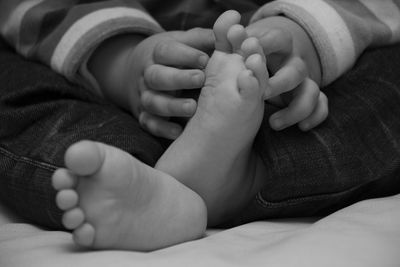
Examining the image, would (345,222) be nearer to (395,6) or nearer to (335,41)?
(335,41)

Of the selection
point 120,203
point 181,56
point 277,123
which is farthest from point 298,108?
point 120,203

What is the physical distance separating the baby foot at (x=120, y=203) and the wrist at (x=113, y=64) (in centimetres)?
28

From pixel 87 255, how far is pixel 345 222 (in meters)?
0.23

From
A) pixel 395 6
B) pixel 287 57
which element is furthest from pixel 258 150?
pixel 395 6

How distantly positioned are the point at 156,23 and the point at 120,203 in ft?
1.27

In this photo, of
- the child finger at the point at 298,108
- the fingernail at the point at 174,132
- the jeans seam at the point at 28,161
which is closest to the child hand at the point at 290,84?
the child finger at the point at 298,108

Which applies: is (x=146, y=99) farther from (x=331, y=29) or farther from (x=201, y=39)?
(x=331, y=29)

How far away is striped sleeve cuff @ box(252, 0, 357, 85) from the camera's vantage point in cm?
72

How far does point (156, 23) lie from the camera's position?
824mm

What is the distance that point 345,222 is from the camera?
1.83 ft

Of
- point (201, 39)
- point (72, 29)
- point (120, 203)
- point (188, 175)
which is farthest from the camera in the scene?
point (72, 29)

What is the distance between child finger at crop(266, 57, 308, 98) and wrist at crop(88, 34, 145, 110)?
0.80 ft

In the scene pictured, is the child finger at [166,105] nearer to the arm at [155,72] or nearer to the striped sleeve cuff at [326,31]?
the arm at [155,72]

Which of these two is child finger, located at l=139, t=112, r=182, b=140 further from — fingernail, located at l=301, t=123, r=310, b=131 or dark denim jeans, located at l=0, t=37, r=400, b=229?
fingernail, located at l=301, t=123, r=310, b=131
